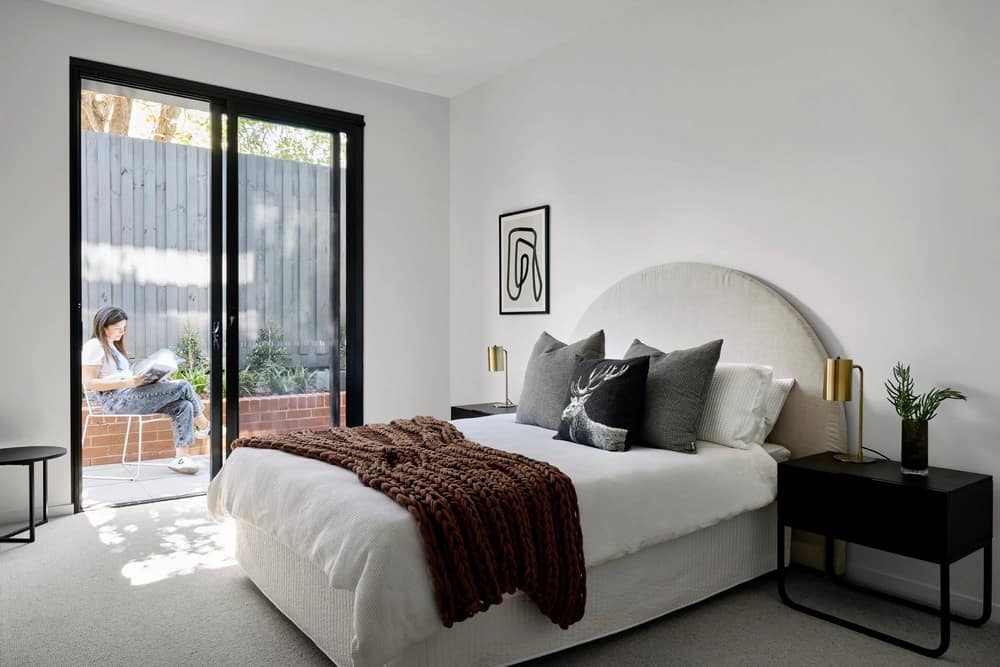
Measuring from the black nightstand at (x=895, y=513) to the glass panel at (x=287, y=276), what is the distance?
3.20 meters

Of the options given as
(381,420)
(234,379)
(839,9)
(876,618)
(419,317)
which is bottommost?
(876,618)

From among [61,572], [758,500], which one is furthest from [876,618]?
[61,572]

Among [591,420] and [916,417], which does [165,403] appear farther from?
[916,417]

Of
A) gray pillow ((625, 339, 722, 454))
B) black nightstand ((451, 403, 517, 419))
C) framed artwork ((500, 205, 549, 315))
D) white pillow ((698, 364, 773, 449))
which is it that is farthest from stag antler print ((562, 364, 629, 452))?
framed artwork ((500, 205, 549, 315))

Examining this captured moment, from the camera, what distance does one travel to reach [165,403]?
454cm

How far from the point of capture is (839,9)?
285 cm

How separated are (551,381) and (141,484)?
2910mm

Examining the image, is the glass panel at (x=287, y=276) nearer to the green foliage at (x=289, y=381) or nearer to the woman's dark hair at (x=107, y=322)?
the green foliage at (x=289, y=381)

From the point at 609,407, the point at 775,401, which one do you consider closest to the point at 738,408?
the point at 775,401

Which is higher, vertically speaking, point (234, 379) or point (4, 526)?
point (234, 379)

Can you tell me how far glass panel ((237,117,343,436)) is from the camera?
4.44 meters

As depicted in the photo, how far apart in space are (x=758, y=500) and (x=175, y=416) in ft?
12.3

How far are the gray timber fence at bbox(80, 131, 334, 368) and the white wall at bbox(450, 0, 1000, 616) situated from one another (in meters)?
1.60

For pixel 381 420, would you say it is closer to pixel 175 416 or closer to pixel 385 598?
pixel 175 416
